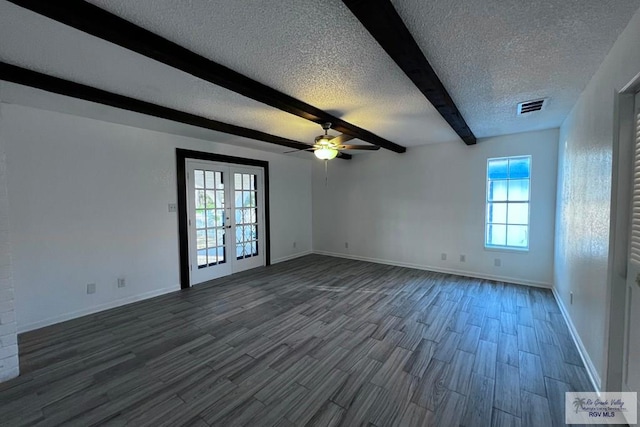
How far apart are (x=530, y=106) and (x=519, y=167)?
1.72 meters

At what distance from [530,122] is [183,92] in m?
4.42

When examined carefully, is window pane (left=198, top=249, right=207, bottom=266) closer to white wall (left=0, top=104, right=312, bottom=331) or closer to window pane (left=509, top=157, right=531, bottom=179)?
white wall (left=0, top=104, right=312, bottom=331)

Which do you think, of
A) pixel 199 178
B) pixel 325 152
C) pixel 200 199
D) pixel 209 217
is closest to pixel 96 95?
pixel 199 178

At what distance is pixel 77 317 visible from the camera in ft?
10.6

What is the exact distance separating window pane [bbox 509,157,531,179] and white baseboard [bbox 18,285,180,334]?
588 cm

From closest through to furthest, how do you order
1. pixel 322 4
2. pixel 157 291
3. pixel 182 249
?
pixel 322 4 < pixel 157 291 < pixel 182 249

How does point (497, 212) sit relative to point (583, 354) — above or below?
above

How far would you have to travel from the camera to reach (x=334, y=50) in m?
1.85

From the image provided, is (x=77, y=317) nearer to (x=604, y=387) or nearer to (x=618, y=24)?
(x=604, y=387)

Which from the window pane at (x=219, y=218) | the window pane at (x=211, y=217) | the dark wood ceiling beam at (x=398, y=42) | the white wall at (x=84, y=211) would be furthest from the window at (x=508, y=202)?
the white wall at (x=84, y=211)

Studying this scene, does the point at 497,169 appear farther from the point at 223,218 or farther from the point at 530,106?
the point at 223,218

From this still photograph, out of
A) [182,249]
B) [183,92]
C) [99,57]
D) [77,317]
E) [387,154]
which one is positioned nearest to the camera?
[99,57]

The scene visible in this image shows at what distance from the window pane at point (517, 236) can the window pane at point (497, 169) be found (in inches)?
34.8

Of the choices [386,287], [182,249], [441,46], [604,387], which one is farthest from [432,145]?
[182,249]
